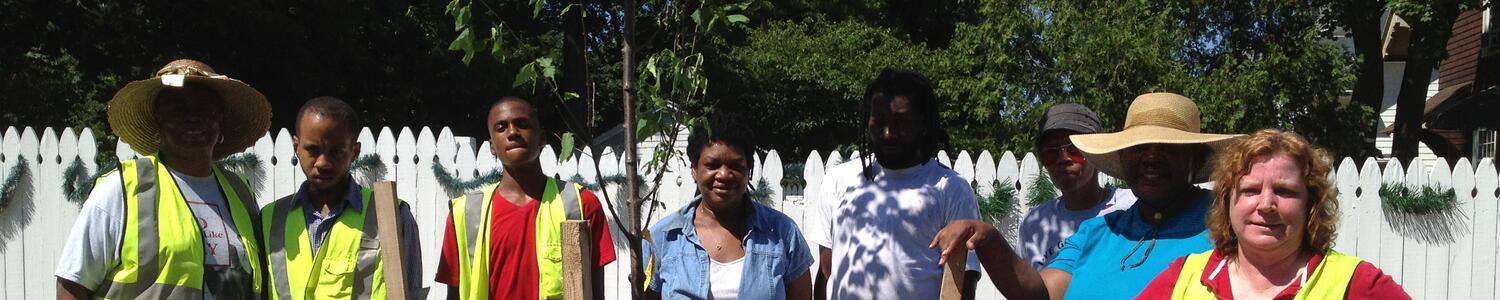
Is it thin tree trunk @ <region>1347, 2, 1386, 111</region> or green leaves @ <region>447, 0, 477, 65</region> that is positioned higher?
thin tree trunk @ <region>1347, 2, 1386, 111</region>

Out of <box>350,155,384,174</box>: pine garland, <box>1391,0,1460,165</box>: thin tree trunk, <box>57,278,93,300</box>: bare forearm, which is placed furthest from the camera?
<box>1391,0,1460,165</box>: thin tree trunk

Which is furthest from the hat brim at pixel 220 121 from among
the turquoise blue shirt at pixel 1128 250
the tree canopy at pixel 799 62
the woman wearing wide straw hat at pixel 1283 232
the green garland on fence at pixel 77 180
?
the green garland on fence at pixel 77 180

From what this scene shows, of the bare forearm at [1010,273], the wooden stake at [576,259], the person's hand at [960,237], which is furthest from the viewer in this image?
the bare forearm at [1010,273]

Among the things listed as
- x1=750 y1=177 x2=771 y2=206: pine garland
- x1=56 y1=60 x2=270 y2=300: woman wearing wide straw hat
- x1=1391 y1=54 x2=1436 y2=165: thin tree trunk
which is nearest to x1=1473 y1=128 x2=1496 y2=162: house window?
x1=1391 y1=54 x2=1436 y2=165: thin tree trunk

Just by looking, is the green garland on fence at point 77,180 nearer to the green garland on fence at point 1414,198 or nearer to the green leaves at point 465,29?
the green leaves at point 465,29

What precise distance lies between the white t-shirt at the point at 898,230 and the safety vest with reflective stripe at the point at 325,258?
1319mm

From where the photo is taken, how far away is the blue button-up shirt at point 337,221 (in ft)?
9.92

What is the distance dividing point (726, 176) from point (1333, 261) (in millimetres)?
1700

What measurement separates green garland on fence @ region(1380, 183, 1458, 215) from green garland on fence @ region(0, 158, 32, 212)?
7.98 m

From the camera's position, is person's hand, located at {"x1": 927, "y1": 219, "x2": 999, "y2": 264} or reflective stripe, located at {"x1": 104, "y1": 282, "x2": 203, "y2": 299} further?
reflective stripe, located at {"x1": 104, "y1": 282, "x2": 203, "y2": 299}

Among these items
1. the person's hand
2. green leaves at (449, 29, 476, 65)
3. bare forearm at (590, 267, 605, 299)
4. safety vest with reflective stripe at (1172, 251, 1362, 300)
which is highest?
green leaves at (449, 29, 476, 65)

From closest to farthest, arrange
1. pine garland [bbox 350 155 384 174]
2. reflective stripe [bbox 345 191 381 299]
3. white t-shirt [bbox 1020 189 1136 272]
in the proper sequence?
1. reflective stripe [bbox 345 191 381 299]
2. white t-shirt [bbox 1020 189 1136 272]
3. pine garland [bbox 350 155 384 174]

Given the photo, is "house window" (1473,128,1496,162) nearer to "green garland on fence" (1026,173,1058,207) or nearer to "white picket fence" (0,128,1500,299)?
"white picket fence" (0,128,1500,299)

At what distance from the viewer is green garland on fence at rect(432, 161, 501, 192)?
6.17 metres
